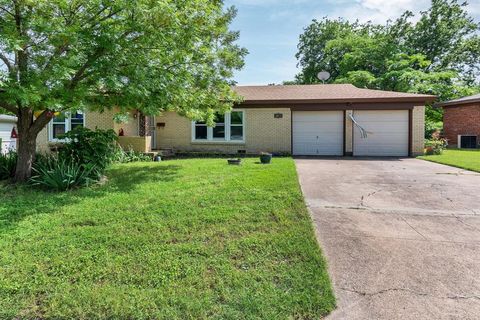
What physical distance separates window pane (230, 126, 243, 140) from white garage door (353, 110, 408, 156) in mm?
5473

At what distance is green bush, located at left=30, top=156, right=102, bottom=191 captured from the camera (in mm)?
6652

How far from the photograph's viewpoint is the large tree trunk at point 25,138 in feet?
23.6

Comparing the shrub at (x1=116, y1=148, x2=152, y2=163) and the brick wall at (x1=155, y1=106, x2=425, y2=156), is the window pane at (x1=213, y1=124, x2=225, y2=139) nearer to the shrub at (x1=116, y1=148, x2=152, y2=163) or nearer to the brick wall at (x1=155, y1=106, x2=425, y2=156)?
the brick wall at (x1=155, y1=106, x2=425, y2=156)

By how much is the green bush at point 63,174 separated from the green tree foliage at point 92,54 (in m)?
0.40

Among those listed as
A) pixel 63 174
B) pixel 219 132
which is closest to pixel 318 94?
pixel 219 132

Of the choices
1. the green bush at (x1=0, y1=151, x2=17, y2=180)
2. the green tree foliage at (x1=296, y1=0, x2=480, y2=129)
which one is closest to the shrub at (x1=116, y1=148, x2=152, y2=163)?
the green bush at (x1=0, y1=151, x2=17, y2=180)

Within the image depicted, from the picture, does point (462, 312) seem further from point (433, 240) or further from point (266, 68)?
point (266, 68)

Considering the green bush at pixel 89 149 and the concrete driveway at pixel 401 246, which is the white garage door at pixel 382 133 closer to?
the concrete driveway at pixel 401 246

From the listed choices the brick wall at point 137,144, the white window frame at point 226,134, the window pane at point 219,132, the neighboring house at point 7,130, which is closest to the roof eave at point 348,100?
the white window frame at point 226,134

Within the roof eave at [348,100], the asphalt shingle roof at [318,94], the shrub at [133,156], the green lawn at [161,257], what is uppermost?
the asphalt shingle roof at [318,94]

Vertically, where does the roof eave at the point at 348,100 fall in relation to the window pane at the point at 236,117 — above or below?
above

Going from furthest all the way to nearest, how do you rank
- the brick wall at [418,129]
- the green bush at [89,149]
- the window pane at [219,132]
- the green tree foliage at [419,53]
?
the green tree foliage at [419,53], the window pane at [219,132], the brick wall at [418,129], the green bush at [89,149]

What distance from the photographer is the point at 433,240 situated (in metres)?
4.36

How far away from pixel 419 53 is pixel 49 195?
3209cm
